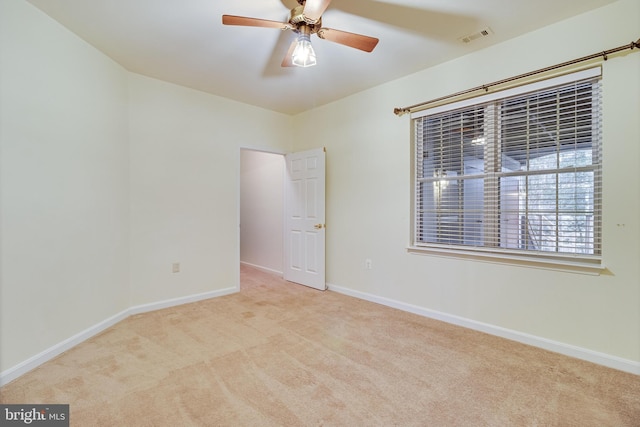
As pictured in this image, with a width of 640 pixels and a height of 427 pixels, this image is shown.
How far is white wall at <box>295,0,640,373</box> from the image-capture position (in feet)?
7.12

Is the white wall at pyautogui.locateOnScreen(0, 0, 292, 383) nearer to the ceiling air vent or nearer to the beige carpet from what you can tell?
the beige carpet

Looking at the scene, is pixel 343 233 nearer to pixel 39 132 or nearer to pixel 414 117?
pixel 414 117

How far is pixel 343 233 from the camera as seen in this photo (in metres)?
4.11

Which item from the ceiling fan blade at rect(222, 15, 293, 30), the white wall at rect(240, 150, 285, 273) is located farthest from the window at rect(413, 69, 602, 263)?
the white wall at rect(240, 150, 285, 273)

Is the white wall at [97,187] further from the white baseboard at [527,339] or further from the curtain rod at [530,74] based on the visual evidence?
the white baseboard at [527,339]

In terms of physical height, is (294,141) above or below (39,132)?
above

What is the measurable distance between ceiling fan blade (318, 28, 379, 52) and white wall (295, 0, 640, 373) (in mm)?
1318

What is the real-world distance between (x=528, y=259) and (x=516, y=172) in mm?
781

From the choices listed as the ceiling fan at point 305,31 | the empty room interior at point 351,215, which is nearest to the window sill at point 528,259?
the empty room interior at point 351,215

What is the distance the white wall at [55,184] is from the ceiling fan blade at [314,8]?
80.8 inches

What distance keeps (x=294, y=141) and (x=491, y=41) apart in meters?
2.93

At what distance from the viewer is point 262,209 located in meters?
5.52

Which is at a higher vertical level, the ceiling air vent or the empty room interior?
the ceiling air vent

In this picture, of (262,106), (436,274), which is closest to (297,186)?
(262,106)
